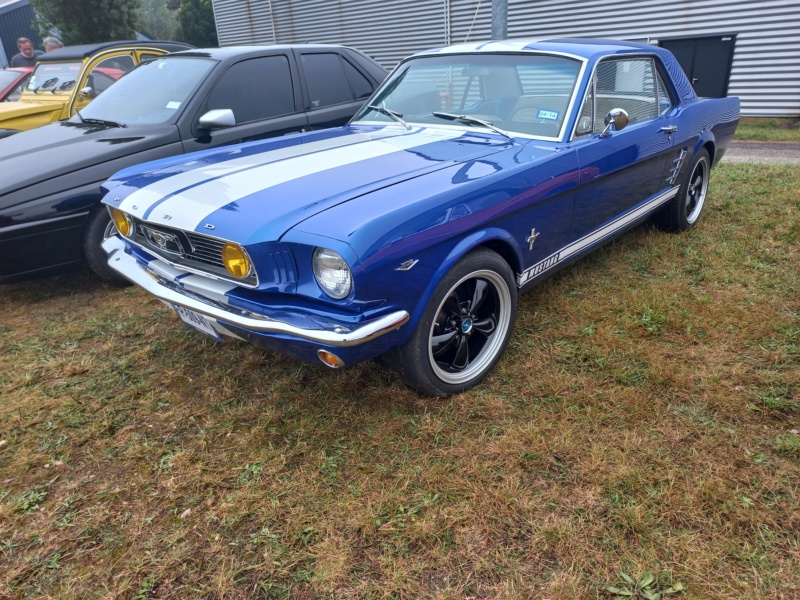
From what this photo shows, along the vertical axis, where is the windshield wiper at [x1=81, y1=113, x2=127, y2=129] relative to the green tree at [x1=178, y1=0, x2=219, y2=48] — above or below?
below

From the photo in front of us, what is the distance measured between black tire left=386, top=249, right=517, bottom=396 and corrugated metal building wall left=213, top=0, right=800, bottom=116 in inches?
376

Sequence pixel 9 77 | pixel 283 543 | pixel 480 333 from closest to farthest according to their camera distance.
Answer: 1. pixel 283 543
2. pixel 480 333
3. pixel 9 77

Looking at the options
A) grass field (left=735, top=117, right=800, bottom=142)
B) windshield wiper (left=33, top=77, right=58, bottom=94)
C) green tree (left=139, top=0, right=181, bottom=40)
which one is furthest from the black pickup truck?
green tree (left=139, top=0, right=181, bottom=40)

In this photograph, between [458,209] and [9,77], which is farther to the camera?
[9,77]

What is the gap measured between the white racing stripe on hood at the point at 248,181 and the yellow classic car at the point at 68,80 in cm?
403

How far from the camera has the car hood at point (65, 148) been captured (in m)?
3.63

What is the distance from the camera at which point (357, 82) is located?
5.34 m

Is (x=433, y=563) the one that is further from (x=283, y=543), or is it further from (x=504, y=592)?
(x=283, y=543)

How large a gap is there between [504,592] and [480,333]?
A: 1.33 metres

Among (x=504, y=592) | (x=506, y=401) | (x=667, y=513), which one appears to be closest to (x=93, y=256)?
(x=506, y=401)

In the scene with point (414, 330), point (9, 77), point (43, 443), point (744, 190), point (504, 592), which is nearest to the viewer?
point (504, 592)

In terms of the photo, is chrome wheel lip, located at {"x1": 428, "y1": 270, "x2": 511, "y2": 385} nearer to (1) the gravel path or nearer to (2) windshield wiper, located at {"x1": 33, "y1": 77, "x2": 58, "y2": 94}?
(1) the gravel path

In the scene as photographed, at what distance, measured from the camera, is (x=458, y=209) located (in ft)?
7.90

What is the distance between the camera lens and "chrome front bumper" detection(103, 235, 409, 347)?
207 centimetres
